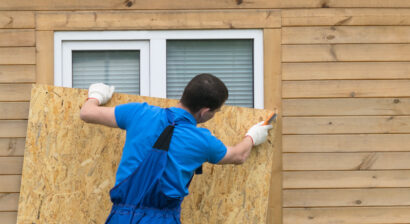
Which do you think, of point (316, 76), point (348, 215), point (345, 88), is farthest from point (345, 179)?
point (316, 76)

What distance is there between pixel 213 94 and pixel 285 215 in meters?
1.49

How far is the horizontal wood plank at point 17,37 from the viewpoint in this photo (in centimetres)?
353

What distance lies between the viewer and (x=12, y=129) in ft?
11.5

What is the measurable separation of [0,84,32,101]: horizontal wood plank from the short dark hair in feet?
5.23

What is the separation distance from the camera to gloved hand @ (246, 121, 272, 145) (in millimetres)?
3051

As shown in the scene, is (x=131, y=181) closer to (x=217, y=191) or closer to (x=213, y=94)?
(x=213, y=94)

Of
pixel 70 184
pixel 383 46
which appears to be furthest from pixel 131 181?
pixel 383 46

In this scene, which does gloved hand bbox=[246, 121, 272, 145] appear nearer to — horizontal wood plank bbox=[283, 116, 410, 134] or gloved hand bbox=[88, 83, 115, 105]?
horizontal wood plank bbox=[283, 116, 410, 134]

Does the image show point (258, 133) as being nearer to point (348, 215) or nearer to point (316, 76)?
point (316, 76)

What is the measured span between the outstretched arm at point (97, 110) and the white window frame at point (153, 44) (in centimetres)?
65

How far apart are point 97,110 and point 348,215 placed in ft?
6.78

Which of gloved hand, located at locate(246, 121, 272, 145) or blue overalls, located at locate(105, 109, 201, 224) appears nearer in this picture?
blue overalls, located at locate(105, 109, 201, 224)

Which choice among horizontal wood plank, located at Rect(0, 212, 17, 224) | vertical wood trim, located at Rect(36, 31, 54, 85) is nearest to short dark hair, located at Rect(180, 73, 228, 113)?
vertical wood trim, located at Rect(36, 31, 54, 85)

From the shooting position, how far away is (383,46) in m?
3.59
